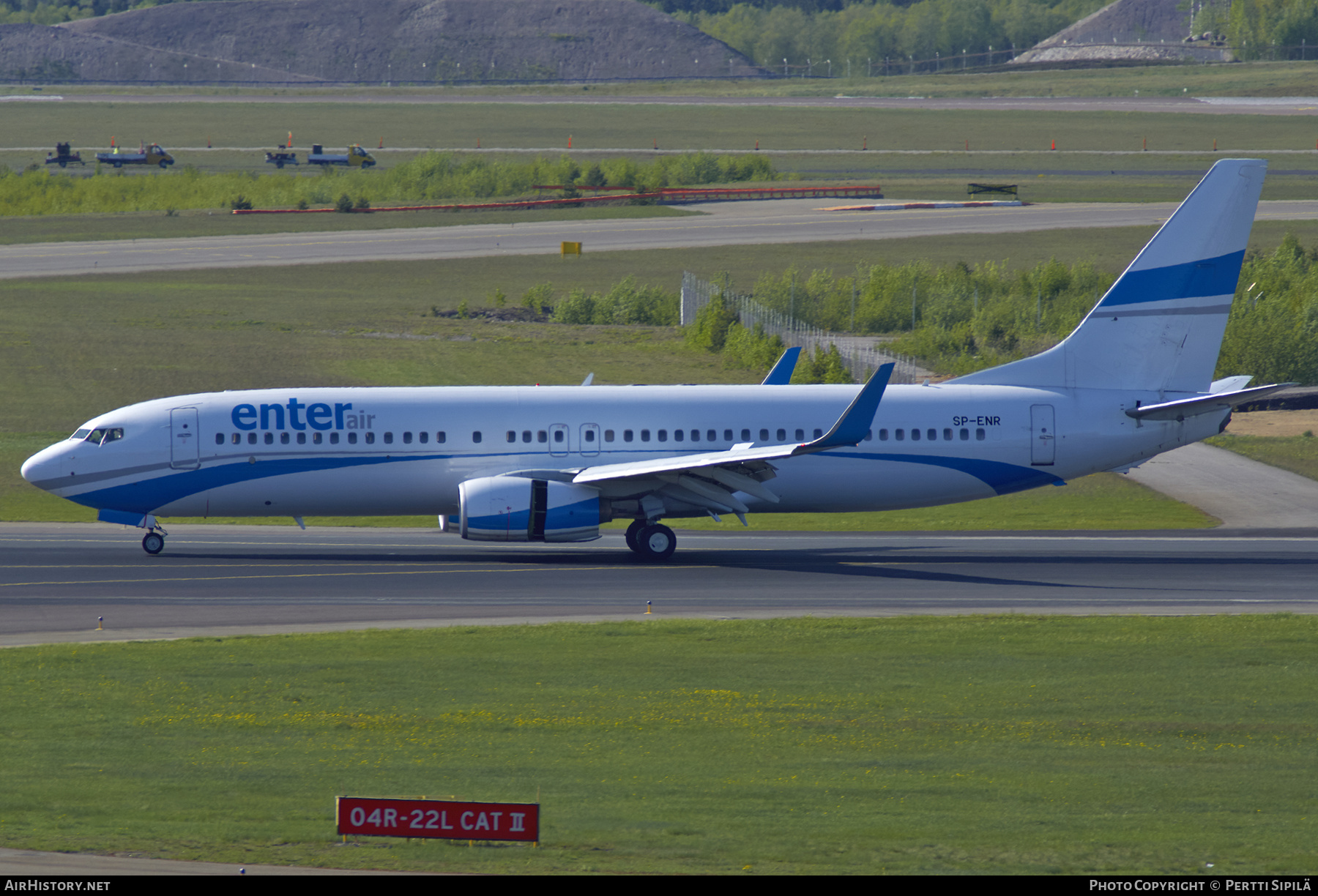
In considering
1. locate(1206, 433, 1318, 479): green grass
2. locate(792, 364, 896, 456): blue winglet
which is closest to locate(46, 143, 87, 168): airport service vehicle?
locate(1206, 433, 1318, 479): green grass

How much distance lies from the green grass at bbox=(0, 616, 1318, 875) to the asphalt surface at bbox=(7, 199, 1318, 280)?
6294cm

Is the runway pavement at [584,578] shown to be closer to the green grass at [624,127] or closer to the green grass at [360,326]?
the green grass at [360,326]

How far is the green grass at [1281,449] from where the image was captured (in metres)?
50.1

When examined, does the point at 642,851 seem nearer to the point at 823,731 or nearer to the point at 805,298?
the point at 823,731

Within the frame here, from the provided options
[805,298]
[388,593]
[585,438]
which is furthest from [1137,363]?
[805,298]

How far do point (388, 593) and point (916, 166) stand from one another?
Answer: 107221mm

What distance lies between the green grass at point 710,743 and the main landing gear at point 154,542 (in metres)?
10.8

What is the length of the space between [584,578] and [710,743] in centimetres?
1480

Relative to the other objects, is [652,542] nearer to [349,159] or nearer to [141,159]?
[349,159]

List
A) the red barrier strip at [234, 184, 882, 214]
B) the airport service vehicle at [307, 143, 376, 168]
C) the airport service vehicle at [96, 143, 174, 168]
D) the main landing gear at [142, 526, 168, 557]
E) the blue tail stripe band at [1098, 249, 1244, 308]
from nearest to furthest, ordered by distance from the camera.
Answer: the main landing gear at [142, 526, 168, 557] < the blue tail stripe band at [1098, 249, 1244, 308] < the red barrier strip at [234, 184, 882, 214] < the airport service vehicle at [96, 143, 174, 168] < the airport service vehicle at [307, 143, 376, 168]

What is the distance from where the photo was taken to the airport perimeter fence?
197ft

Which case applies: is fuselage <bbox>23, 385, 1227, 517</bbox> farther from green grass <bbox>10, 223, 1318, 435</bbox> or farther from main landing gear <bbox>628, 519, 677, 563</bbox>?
green grass <bbox>10, 223, 1318, 435</bbox>

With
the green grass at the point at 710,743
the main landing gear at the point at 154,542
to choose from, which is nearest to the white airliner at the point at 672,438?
the main landing gear at the point at 154,542

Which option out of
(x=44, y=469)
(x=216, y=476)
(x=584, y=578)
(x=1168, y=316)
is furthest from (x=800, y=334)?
(x=44, y=469)
